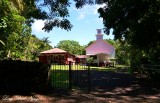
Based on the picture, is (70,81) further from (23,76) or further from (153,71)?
(153,71)

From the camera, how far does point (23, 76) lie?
13188 mm

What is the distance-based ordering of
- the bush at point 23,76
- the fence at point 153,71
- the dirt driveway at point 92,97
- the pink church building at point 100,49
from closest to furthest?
the dirt driveway at point 92,97 → the bush at point 23,76 → the fence at point 153,71 → the pink church building at point 100,49

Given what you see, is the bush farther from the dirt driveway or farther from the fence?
the fence

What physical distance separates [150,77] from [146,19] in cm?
413

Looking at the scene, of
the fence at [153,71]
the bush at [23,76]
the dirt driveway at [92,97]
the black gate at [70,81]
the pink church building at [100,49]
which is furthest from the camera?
the pink church building at [100,49]

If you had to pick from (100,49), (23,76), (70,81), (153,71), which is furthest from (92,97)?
(100,49)

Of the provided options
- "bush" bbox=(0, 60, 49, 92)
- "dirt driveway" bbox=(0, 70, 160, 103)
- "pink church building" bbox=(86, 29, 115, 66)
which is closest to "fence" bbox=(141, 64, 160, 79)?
"dirt driveway" bbox=(0, 70, 160, 103)

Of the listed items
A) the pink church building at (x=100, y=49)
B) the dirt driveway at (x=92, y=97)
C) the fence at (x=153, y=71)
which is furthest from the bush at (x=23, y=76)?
the pink church building at (x=100, y=49)

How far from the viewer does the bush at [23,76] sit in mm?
12977

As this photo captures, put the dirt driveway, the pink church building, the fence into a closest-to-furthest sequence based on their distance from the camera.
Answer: the dirt driveway < the fence < the pink church building

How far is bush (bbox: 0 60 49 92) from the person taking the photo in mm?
12977

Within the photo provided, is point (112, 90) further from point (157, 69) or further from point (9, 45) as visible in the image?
point (9, 45)

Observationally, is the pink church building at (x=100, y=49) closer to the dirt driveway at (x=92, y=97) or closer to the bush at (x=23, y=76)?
the dirt driveway at (x=92, y=97)

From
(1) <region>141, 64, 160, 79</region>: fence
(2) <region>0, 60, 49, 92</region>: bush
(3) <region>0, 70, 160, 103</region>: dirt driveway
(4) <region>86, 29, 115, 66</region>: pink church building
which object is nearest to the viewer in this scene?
(3) <region>0, 70, 160, 103</region>: dirt driveway
